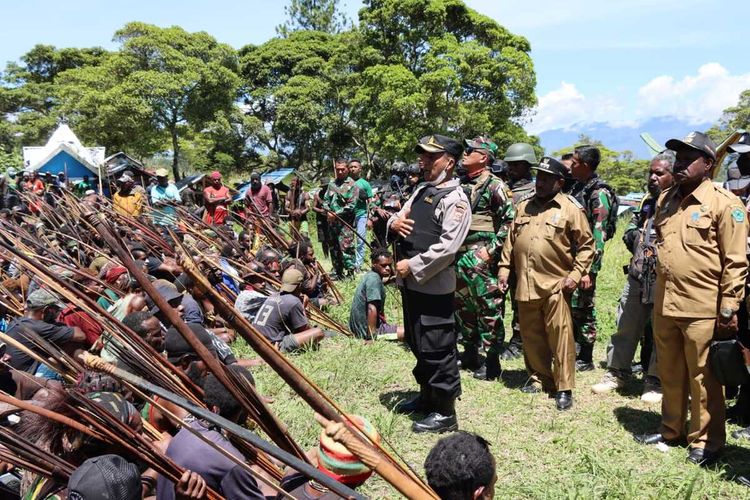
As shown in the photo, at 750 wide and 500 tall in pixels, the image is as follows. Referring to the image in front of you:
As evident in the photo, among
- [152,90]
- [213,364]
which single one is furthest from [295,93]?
[213,364]

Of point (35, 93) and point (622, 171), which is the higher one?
point (35, 93)

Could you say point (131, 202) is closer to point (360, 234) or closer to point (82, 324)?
point (360, 234)

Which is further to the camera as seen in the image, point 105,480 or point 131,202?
point 131,202

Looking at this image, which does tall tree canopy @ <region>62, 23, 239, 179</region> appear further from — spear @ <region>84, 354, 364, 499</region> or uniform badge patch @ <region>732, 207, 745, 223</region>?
spear @ <region>84, 354, 364, 499</region>

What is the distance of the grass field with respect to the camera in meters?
3.36

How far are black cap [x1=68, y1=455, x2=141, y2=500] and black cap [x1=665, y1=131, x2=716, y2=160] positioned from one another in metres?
3.28

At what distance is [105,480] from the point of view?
207 centimetres

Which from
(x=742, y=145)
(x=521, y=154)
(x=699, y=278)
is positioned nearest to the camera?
(x=699, y=278)

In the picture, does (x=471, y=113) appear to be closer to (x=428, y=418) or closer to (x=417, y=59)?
Result: (x=417, y=59)

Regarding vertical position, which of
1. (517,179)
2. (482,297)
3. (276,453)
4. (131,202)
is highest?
(517,179)

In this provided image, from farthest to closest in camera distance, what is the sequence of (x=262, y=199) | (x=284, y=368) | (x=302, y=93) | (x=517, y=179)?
1. (x=302, y=93)
2. (x=262, y=199)
3. (x=517, y=179)
4. (x=284, y=368)

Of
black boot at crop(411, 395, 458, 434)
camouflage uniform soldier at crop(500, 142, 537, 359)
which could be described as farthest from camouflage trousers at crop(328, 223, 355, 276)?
black boot at crop(411, 395, 458, 434)

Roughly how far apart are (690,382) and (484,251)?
79.0 inches

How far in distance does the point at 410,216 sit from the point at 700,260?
1.83 meters
